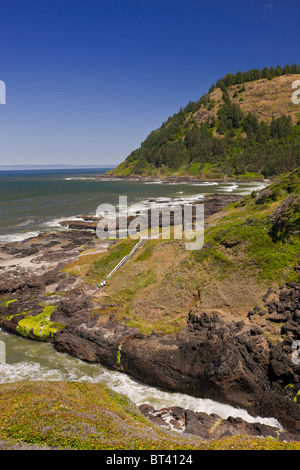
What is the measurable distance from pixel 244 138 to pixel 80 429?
19320 centimetres

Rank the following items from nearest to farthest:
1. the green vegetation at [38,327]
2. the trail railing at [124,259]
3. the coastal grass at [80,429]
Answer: the coastal grass at [80,429]
the green vegetation at [38,327]
the trail railing at [124,259]

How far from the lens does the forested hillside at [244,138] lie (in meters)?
150

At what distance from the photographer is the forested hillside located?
150 m

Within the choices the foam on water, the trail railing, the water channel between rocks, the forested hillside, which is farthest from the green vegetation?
the forested hillside

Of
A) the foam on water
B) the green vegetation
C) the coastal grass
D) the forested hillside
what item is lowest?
the green vegetation

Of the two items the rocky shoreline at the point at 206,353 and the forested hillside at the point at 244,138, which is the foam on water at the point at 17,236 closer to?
the rocky shoreline at the point at 206,353

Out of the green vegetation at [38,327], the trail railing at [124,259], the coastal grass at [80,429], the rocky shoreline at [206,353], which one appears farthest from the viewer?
the trail railing at [124,259]

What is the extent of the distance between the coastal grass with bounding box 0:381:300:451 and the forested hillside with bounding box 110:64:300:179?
150 m

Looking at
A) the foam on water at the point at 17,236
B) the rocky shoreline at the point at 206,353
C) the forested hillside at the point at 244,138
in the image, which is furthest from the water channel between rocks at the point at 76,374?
the forested hillside at the point at 244,138

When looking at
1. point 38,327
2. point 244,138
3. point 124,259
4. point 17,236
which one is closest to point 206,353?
point 38,327

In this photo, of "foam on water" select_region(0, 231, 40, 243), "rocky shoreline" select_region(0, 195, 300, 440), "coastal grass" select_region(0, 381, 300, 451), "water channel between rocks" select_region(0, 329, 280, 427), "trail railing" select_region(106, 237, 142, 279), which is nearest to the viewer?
"coastal grass" select_region(0, 381, 300, 451)

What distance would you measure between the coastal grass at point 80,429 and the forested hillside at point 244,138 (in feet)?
492

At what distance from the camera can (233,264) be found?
19453mm

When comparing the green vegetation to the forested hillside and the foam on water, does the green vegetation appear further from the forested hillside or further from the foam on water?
the forested hillside
